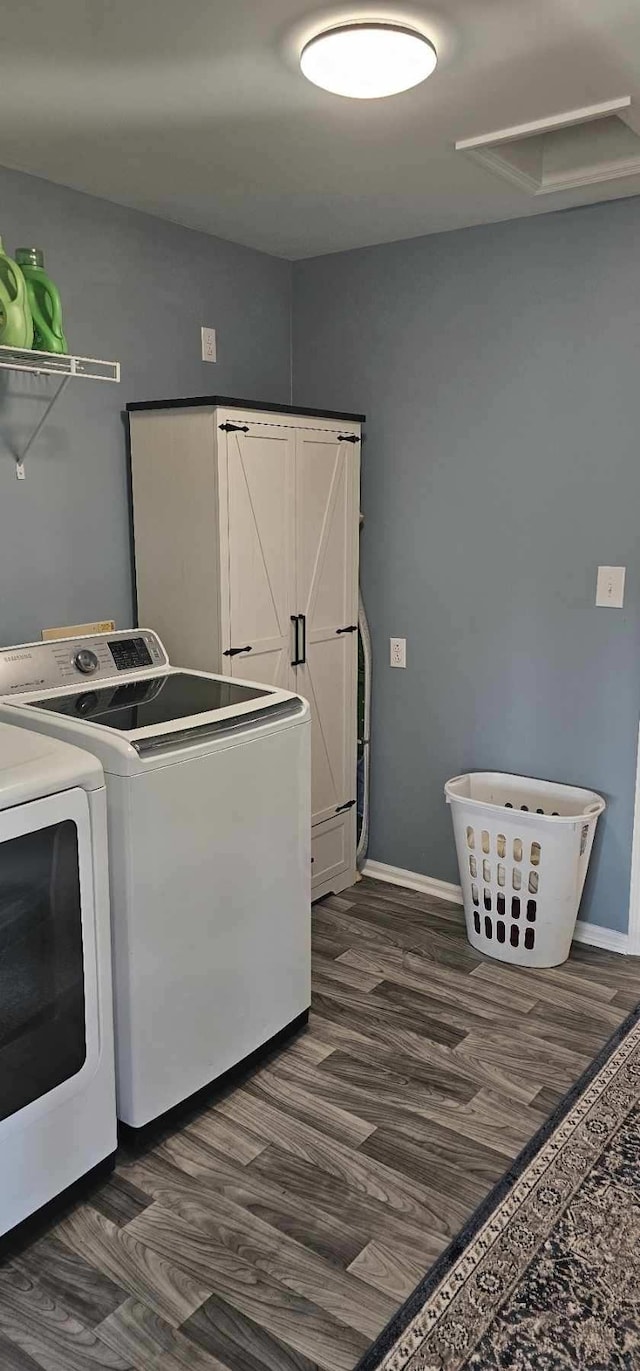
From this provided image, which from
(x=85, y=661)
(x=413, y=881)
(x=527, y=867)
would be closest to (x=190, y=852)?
(x=85, y=661)

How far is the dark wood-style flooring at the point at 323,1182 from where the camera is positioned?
168cm

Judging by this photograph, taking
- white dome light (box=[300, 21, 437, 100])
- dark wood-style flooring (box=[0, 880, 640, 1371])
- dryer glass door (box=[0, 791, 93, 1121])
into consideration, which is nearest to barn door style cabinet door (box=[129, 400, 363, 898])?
dark wood-style flooring (box=[0, 880, 640, 1371])

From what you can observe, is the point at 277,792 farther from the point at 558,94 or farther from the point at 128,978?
the point at 558,94

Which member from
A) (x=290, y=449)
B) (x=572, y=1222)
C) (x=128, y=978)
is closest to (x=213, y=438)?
(x=290, y=449)

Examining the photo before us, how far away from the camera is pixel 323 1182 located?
2043 millimetres

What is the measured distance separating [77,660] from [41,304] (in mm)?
919

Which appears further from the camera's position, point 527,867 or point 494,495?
point 494,495

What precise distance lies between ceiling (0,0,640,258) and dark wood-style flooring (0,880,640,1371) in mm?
2296

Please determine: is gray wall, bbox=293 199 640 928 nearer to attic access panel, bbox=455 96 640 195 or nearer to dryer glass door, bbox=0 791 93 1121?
attic access panel, bbox=455 96 640 195

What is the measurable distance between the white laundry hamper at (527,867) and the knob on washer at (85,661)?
1.20m

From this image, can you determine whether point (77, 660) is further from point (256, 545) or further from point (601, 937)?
point (601, 937)

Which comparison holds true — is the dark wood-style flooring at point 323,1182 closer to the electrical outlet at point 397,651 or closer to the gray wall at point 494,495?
the gray wall at point 494,495

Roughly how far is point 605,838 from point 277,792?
124 cm

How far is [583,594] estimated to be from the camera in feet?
9.75
